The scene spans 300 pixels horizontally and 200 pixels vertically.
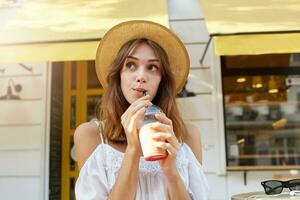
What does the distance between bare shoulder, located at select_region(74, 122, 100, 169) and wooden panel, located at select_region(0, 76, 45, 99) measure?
13.2 feet

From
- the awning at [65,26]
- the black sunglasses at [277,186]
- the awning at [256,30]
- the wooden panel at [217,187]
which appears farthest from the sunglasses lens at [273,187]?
the wooden panel at [217,187]

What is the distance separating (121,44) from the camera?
5.20 ft

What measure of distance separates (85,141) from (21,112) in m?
4.12

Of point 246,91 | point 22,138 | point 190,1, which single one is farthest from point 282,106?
point 22,138

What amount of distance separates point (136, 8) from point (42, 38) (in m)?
1.06

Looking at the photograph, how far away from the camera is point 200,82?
496 cm

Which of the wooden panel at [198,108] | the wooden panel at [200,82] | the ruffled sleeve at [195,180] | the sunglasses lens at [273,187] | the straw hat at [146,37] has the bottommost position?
the sunglasses lens at [273,187]

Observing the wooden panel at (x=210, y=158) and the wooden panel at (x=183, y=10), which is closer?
the wooden panel at (x=210, y=158)

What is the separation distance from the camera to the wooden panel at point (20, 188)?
506 cm

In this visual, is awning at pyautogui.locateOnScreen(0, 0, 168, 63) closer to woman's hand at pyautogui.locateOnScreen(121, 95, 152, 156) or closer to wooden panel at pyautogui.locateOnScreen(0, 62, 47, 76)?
wooden panel at pyautogui.locateOnScreen(0, 62, 47, 76)

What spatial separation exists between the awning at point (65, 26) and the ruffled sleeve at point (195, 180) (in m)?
2.30

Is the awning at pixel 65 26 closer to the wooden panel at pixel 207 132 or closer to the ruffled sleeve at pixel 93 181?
the wooden panel at pixel 207 132

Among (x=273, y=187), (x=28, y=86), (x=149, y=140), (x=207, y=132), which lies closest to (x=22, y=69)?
(x=28, y=86)

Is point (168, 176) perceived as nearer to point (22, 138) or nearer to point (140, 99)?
point (140, 99)
